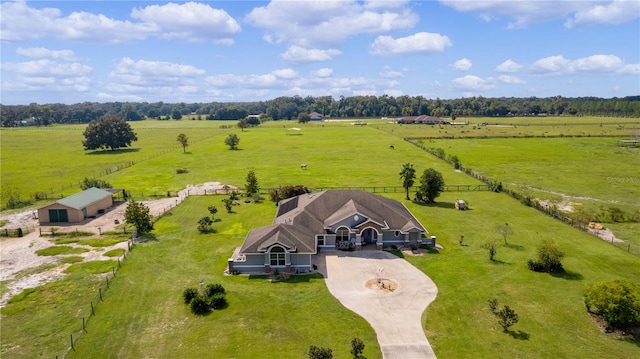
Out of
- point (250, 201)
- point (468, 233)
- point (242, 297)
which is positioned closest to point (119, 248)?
point (242, 297)

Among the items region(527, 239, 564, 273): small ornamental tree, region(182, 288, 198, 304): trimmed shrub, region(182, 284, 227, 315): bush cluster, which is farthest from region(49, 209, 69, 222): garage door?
region(527, 239, 564, 273): small ornamental tree

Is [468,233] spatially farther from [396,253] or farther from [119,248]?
[119,248]

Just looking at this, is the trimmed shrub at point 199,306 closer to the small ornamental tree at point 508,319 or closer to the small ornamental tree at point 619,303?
the small ornamental tree at point 508,319

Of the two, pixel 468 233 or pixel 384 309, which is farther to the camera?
pixel 468 233

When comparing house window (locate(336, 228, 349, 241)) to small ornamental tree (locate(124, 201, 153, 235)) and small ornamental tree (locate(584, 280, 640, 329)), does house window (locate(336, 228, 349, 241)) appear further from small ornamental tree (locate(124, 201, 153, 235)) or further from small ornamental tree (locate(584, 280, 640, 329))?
small ornamental tree (locate(124, 201, 153, 235))

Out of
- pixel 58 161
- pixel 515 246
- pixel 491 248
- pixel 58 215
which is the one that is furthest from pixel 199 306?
pixel 58 161

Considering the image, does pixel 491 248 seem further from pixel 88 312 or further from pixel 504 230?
pixel 88 312
